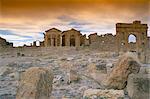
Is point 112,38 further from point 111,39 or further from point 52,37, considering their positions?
point 52,37

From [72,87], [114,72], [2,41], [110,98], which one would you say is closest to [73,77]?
[72,87]

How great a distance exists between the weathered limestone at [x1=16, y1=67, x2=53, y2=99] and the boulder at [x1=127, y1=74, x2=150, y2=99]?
0.94 m

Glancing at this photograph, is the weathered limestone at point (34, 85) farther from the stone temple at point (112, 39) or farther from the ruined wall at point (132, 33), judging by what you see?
the ruined wall at point (132, 33)

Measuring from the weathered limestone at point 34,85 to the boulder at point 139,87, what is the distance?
36.9 inches

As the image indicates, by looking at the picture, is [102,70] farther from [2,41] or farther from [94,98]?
[2,41]

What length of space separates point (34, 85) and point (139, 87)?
1113 mm

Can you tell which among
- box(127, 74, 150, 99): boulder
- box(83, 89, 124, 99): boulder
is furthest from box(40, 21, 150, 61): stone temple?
box(83, 89, 124, 99): boulder

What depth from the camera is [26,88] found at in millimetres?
2934

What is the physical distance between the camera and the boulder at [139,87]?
3262 millimetres

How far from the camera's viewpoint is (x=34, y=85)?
9.53 ft

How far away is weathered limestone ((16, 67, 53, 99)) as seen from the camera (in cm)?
290

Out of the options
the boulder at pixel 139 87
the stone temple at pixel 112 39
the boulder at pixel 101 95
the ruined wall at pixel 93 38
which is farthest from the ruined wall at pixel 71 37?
the boulder at pixel 101 95

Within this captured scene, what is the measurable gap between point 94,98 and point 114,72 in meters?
1.97

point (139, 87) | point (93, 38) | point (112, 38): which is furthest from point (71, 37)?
point (139, 87)
